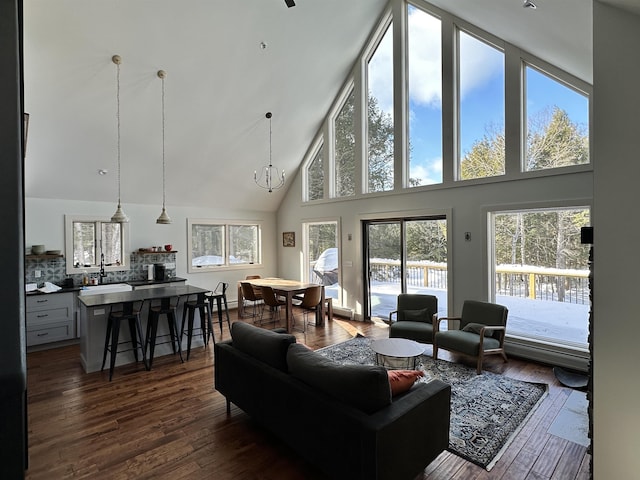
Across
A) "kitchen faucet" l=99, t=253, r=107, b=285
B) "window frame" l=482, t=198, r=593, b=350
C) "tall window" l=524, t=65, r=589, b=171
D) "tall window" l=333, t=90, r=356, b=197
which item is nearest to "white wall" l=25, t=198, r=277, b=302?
"kitchen faucet" l=99, t=253, r=107, b=285

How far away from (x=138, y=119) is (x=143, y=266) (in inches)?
115

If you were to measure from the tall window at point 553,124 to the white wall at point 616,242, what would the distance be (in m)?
2.73

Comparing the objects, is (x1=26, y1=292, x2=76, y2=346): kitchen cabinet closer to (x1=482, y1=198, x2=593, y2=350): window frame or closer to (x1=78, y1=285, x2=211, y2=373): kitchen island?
(x1=78, y1=285, x2=211, y2=373): kitchen island

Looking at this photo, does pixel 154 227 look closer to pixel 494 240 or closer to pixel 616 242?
pixel 494 240

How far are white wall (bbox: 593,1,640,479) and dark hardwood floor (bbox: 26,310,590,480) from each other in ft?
2.45

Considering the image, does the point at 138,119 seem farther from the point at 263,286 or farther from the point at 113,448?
the point at 113,448

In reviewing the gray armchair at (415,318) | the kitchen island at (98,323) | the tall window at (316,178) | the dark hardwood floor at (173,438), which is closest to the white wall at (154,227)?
the tall window at (316,178)

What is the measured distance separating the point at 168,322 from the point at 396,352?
326 centimetres

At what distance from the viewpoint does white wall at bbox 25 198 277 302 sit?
18.7ft

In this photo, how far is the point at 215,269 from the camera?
787 cm

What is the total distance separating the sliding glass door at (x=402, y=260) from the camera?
18.7 ft

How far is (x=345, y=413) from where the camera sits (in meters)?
2.08

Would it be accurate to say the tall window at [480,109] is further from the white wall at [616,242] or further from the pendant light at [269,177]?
the pendant light at [269,177]

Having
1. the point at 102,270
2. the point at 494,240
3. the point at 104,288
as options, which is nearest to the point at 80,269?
the point at 102,270
